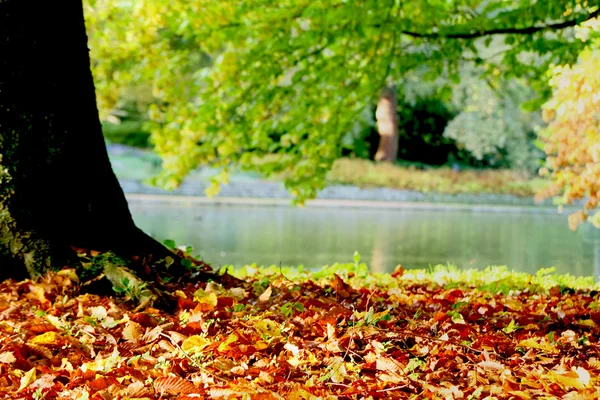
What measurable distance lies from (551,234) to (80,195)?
1521cm

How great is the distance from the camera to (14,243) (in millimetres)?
3482

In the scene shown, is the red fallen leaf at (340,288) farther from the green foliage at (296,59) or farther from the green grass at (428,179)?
the green grass at (428,179)

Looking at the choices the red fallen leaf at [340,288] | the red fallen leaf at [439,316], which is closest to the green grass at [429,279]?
the red fallen leaf at [340,288]

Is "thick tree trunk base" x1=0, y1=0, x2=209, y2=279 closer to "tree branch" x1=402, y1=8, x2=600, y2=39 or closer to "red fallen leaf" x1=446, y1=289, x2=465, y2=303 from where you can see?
"red fallen leaf" x1=446, y1=289, x2=465, y2=303

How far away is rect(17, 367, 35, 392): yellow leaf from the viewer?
7.41 feet

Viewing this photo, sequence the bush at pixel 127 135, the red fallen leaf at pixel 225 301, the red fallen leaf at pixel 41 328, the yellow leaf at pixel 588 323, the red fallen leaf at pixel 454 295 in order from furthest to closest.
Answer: the bush at pixel 127 135, the red fallen leaf at pixel 454 295, the yellow leaf at pixel 588 323, the red fallen leaf at pixel 225 301, the red fallen leaf at pixel 41 328

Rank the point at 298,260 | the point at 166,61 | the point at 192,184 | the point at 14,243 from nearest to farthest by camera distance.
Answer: the point at 14,243
the point at 166,61
the point at 298,260
the point at 192,184

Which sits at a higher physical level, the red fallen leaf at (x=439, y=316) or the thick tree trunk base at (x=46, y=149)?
the thick tree trunk base at (x=46, y=149)

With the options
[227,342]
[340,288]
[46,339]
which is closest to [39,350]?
[46,339]

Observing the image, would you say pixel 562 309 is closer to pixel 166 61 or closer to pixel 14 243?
pixel 14 243

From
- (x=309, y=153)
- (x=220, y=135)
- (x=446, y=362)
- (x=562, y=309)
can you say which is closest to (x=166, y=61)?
(x=220, y=135)

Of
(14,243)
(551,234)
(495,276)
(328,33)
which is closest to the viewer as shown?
(14,243)

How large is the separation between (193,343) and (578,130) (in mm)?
9415

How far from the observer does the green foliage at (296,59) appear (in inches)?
250
